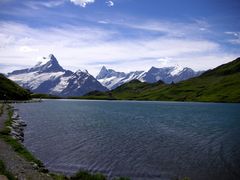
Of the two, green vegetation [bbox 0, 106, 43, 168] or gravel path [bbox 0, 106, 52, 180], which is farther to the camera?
green vegetation [bbox 0, 106, 43, 168]

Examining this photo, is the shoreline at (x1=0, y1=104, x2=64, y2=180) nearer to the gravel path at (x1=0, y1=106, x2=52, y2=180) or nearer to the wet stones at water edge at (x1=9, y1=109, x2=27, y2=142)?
the gravel path at (x1=0, y1=106, x2=52, y2=180)

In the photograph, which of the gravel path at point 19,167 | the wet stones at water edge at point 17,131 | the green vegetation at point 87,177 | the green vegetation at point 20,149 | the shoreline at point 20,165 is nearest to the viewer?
the gravel path at point 19,167

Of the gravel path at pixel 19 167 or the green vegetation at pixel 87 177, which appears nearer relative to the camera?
the gravel path at pixel 19 167

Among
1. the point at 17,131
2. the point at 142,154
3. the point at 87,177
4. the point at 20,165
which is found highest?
the point at 20,165

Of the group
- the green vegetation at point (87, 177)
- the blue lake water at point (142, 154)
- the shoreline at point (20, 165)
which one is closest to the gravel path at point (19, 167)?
the shoreline at point (20, 165)

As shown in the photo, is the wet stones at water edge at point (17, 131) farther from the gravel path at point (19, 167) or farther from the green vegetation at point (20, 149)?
the gravel path at point (19, 167)

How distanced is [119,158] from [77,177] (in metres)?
15.7

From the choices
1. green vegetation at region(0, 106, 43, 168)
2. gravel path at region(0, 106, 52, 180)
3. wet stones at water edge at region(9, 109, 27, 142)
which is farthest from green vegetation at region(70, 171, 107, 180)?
wet stones at water edge at region(9, 109, 27, 142)

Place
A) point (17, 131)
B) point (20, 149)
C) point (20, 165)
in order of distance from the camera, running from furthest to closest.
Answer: point (17, 131) → point (20, 149) → point (20, 165)

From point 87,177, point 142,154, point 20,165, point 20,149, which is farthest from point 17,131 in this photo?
point 87,177

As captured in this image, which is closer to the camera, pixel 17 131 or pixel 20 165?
pixel 20 165

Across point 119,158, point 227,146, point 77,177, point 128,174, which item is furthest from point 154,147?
point 77,177

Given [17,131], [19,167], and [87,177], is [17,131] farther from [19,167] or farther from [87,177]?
[87,177]

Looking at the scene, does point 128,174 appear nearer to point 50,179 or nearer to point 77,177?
point 77,177
